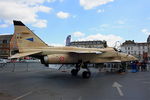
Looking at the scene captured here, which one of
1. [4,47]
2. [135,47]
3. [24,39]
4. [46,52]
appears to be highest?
[24,39]

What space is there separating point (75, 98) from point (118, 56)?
13.1m

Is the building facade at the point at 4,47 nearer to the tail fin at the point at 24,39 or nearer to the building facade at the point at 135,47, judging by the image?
the building facade at the point at 135,47

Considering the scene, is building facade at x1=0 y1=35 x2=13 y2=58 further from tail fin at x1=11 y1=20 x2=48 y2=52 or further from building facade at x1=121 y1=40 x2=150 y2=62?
tail fin at x1=11 y1=20 x2=48 y2=52

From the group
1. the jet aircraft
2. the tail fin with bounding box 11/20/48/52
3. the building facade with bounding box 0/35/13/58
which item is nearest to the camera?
the jet aircraft

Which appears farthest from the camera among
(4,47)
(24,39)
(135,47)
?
(135,47)

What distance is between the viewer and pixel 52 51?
54.9 feet

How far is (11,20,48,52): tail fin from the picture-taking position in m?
17.2

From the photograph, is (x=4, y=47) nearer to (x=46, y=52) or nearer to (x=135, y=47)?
(x=135, y=47)

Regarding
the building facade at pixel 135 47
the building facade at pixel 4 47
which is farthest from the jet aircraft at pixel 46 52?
the building facade at pixel 135 47

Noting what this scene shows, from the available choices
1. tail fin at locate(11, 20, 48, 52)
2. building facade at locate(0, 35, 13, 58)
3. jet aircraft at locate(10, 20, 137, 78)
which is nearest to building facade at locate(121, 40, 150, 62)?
building facade at locate(0, 35, 13, 58)

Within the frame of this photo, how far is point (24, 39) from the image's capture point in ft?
57.0

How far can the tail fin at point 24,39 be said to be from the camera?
17.2 meters

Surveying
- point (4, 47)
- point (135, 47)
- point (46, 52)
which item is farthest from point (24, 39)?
point (135, 47)

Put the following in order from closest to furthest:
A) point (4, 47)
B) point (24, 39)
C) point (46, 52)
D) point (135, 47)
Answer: point (46, 52) → point (24, 39) → point (4, 47) → point (135, 47)
